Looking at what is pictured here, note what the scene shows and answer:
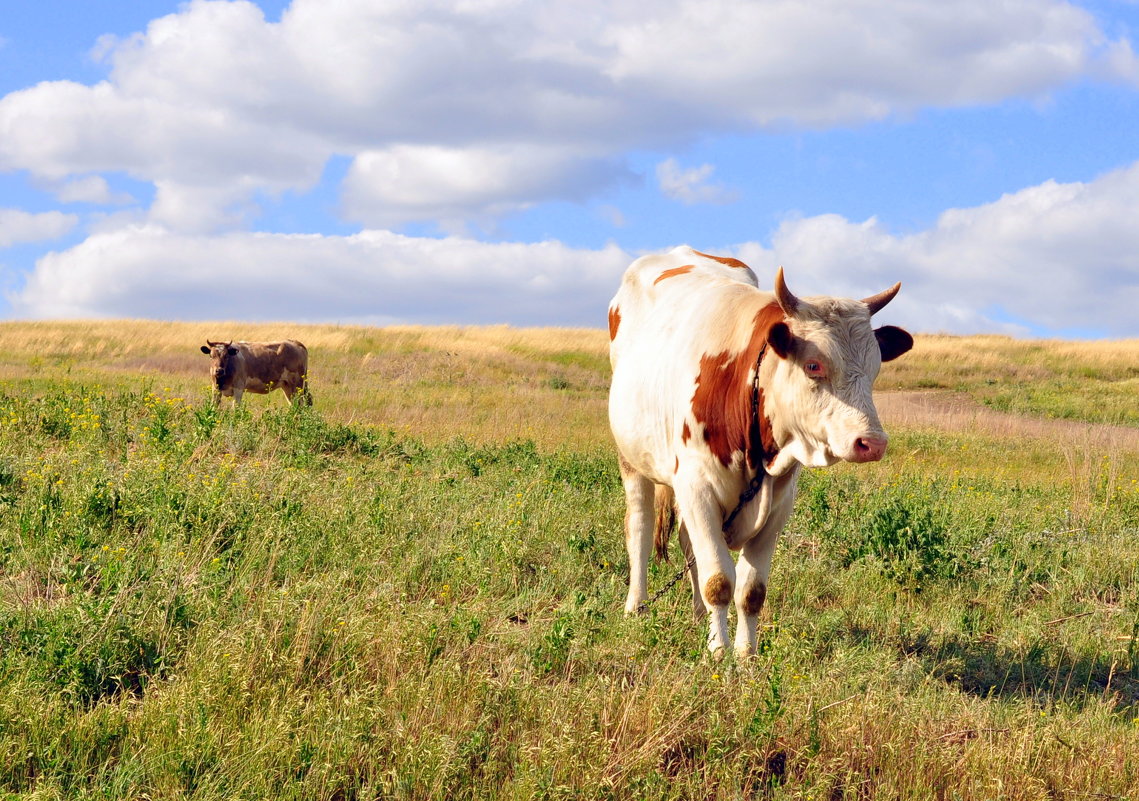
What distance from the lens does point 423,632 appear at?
4840 millimetres

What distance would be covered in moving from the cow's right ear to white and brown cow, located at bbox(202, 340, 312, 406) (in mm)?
15802

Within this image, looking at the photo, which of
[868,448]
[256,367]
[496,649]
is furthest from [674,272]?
[256,367]

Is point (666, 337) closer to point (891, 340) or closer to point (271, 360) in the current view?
point (891, 340)

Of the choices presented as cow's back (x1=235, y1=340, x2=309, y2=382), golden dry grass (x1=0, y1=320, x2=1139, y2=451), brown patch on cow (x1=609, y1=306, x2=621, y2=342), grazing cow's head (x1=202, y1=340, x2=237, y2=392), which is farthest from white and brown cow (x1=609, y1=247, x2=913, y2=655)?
cow's back (x1=235, y1=340, x2=309, y2=382)

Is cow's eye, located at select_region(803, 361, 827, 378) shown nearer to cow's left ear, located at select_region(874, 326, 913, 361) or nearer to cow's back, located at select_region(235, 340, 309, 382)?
cow's left ear, located at select_region(874, 326, 913, 361)

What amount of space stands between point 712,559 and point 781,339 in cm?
127

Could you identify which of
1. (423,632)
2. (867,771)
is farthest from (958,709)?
(423,632)

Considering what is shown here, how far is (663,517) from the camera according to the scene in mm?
6484

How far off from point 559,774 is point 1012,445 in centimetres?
1534

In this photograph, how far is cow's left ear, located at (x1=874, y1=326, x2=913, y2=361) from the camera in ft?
16.2

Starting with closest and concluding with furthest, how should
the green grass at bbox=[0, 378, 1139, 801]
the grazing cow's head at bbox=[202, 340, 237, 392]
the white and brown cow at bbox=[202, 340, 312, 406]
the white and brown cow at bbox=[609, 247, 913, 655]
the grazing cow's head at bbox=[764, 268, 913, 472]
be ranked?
the green grass at bbox=[0, 378, 1139, 801] → the grazing cow's head at bbox=[764, 268, 913, 472] → the white and brown cow at bbox=[609, 247, 913, 655] → the grazing cow's head at bbox=[202, 340, 237, 392] → the white and brown cow at bbox=[202, 340, 312, 406]

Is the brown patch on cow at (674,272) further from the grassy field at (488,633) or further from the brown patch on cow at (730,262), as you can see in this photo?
the grassy field at (488,633)

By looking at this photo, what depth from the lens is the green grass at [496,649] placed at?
386 cm

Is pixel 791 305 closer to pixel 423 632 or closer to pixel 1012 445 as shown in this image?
pixel 423 632
